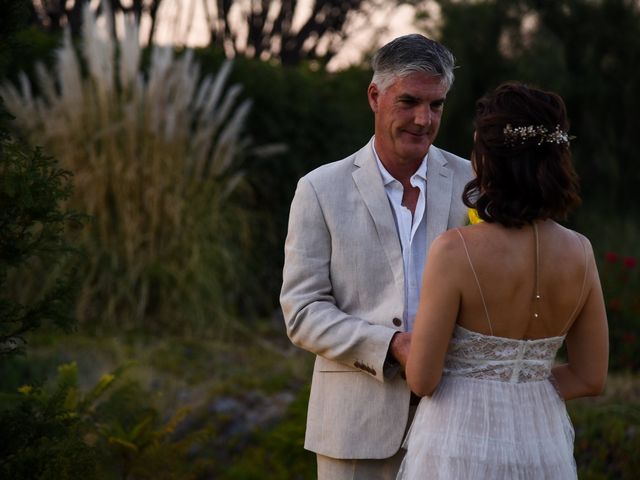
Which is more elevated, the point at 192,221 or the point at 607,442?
the point at 192,221

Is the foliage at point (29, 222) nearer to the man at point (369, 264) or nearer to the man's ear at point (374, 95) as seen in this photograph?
the man at point (369, 264)

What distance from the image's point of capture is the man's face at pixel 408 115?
332 cm

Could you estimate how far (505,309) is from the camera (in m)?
2.82

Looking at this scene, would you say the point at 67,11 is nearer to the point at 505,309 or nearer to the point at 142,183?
the point at 142,183

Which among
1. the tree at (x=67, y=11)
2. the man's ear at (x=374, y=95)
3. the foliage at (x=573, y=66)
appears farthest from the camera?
the tree at (x=67, y=11)

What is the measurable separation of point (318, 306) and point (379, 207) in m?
0.39

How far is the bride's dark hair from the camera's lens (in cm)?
282

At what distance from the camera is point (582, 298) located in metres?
2.91

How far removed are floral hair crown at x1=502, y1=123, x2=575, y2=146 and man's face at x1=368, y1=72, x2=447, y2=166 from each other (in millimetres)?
535

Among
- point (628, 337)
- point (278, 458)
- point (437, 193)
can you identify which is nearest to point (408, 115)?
point (437, 193)

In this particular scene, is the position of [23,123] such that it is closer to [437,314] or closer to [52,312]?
[52,312]

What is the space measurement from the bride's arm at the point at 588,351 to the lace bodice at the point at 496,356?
8 centimetres

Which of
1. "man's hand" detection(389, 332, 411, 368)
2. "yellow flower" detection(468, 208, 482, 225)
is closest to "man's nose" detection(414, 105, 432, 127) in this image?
"yellow flower" detection(468, 208, 482, 225)

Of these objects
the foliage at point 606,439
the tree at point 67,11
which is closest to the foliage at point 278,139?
the foliage at point 606,439
